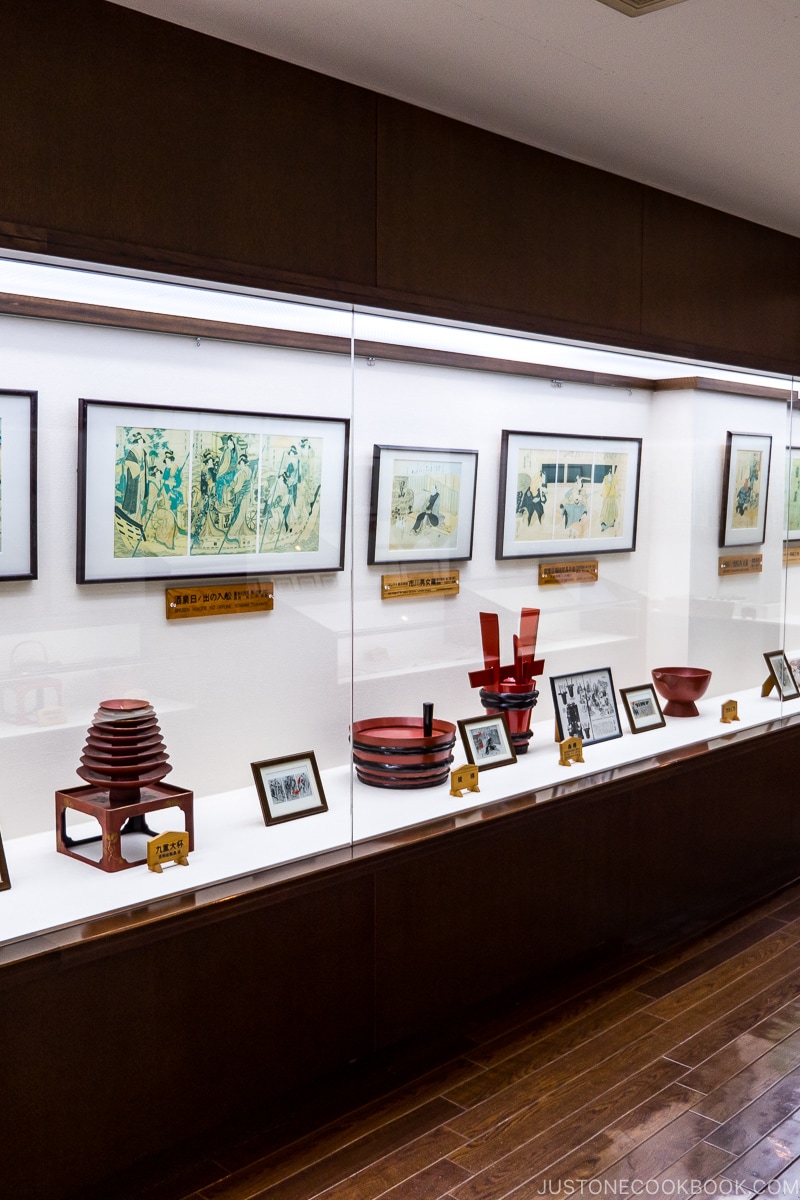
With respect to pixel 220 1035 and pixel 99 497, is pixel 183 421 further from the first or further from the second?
pixel 220 1035

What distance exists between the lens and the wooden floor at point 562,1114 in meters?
2.17

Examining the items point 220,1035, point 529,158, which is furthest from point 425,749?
point 529,158

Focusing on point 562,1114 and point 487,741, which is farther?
point 487,741

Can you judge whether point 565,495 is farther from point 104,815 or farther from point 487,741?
point 104,815

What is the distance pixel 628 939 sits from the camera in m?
3.25

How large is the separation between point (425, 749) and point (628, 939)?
1.05m

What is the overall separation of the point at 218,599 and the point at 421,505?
66 centimetres

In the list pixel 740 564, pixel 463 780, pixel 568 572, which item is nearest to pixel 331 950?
pixel 463 780

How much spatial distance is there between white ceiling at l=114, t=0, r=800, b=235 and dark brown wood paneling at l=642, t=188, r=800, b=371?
231 mm

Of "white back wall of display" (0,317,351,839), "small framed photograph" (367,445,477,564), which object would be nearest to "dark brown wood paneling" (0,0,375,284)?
"white back wall of display" (0,317,351,839)

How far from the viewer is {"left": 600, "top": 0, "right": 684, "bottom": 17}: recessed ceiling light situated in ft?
6.53

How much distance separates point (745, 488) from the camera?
3863 millimetres

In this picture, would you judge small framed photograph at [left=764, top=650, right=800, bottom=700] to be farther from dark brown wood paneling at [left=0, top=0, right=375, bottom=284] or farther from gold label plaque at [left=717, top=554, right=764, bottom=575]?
dark brown wood paneling at [left=0, top=0, right=375, bottom=284]

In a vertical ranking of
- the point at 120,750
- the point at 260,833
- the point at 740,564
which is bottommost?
the point at 260,833
